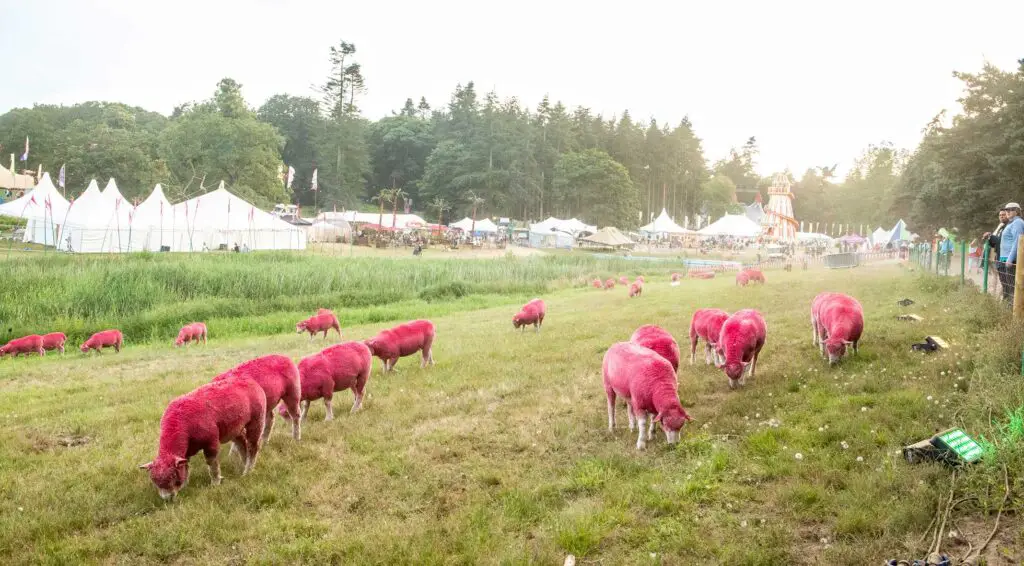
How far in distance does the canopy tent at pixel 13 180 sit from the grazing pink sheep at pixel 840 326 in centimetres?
9628

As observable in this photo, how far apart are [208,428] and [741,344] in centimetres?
702

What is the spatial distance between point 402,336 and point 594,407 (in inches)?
176

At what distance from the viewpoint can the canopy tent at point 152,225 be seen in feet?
142

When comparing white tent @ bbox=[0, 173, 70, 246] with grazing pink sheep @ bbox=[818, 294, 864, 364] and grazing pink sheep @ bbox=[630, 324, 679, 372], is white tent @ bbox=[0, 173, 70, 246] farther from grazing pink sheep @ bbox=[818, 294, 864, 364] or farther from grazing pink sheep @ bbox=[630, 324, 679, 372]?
grazing pink sheep @ bbox=[818, 294, 864, 364]

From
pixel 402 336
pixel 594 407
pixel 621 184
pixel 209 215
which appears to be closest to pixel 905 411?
pixel 594 407

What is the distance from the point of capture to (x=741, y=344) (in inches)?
347

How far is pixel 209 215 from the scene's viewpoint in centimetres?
4550

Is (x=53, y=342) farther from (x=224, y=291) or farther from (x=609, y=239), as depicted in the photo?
(x=609, y=239)

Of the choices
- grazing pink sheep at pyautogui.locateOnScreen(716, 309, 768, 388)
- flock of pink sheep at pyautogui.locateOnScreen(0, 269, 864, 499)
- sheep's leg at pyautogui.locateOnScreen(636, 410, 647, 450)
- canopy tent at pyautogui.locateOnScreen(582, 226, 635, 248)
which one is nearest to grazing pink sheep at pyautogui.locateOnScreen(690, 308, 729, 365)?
flock of pink sheep at pyautogui.locateOnScreen(0, 269, 864, 499)

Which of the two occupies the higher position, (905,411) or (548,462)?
(905,411)

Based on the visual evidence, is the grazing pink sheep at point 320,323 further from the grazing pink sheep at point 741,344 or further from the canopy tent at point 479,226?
the canopy tent at point 479,226

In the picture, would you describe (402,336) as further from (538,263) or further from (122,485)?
(538,263)

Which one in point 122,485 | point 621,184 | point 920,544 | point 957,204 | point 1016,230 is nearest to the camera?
point 920,544

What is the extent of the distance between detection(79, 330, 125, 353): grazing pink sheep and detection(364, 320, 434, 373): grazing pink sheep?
34.7 feet
